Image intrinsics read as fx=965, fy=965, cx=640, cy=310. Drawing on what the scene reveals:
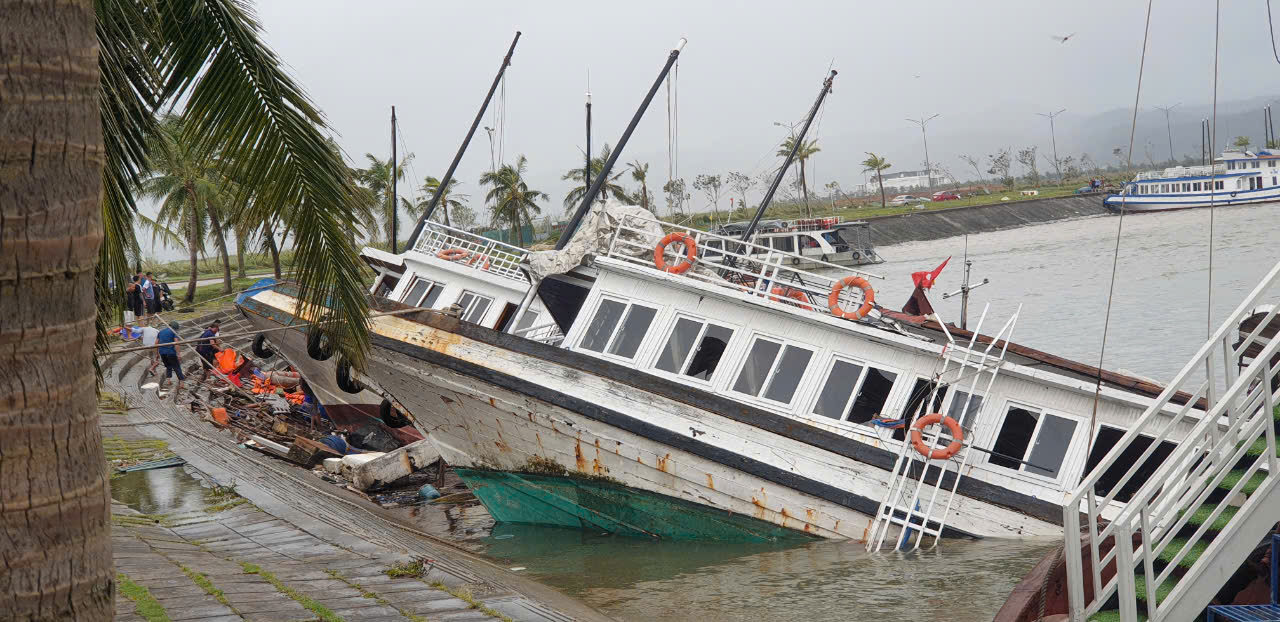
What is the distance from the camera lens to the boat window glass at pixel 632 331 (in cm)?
1165

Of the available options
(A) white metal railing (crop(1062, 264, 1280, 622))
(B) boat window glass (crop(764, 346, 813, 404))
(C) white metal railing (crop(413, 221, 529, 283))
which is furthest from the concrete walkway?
(C) white metal railing (crop(413, 221, 529, 283))

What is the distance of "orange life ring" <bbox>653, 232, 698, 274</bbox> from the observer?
12.0 meters

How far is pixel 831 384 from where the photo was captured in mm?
11133

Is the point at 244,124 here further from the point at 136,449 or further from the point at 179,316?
the point at 179,316

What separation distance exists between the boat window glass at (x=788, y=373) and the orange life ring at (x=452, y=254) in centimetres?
709

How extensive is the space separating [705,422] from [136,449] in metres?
8.35

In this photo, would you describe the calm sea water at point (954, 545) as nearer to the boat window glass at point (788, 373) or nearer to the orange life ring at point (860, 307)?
the boat window glass at point (788, 373)

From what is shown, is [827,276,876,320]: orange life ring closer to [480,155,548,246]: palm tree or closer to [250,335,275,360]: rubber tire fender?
[250,335,275,360]: rubber tire fender

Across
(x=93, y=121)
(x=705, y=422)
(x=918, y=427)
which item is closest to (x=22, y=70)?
(x=93, y=121)

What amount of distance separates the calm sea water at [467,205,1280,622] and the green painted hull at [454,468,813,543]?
0.53 feet

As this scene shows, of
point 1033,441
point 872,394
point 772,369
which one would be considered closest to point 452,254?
point 772,369

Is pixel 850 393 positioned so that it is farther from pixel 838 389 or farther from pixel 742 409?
pixel 742 409

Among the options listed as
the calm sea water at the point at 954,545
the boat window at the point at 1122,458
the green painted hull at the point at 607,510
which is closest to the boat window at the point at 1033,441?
the boat window at the point at 1122,458

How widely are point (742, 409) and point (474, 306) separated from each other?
19.7ft
